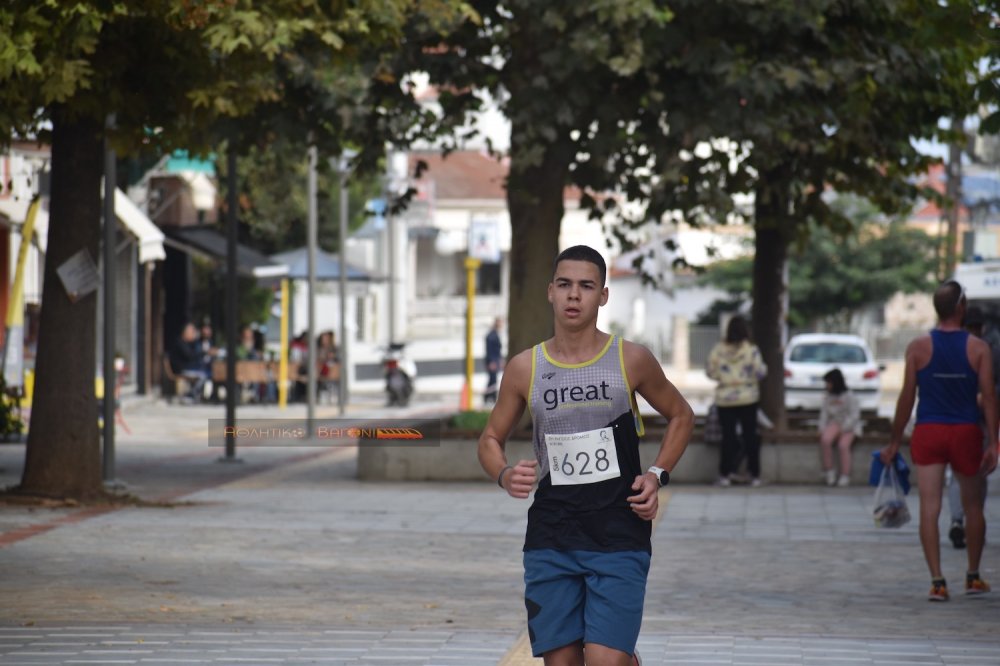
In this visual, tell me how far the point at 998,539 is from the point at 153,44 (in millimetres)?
7711

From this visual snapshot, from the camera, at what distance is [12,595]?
10203 mm

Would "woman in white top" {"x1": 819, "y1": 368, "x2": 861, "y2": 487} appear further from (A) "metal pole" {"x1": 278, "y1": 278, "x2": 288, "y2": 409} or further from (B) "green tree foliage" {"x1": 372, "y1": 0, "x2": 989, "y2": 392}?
→ (A) "metal pole" {"x1": 278, "y1": 278, "x2": 288, "y2": 409}

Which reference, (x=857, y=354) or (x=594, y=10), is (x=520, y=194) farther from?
(x=857, y=354)

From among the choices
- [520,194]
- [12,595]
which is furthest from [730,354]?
[12,595]

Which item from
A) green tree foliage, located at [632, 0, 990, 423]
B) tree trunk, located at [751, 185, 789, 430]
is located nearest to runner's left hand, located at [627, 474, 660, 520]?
green tree foliage, located at [632, 0, 990, 423]

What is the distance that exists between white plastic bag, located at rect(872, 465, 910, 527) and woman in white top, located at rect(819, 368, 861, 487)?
7566 millimetres

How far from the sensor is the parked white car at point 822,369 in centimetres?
3534


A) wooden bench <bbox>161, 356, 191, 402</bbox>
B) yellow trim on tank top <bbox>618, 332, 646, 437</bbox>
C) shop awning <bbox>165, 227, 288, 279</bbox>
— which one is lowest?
wooden bench <bbox>161, 356, 191, 402</bbox>

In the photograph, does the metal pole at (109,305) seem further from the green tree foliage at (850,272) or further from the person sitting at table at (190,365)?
the green tree foliage at (850,272)

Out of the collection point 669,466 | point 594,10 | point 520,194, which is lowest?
point 669,466

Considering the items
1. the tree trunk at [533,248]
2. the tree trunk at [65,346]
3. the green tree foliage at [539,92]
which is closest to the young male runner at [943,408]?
the green tree foliage at [539,92]

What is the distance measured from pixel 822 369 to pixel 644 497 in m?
30.1

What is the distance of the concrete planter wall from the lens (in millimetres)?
19344

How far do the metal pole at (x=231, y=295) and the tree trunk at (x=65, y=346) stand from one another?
4.03m
